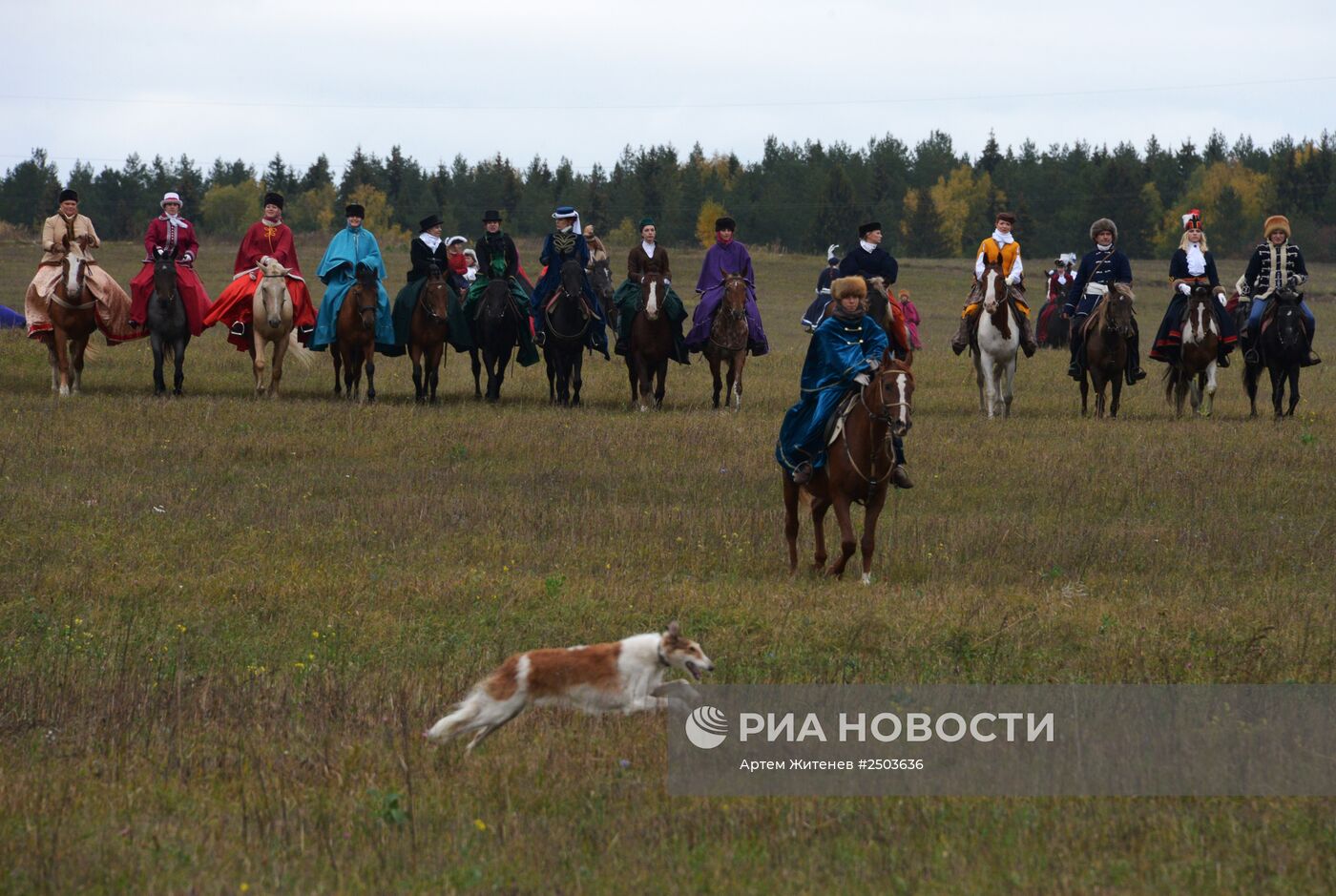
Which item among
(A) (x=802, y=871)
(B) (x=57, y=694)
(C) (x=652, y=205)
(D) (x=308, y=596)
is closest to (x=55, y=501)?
(D) (x=308, y=596)

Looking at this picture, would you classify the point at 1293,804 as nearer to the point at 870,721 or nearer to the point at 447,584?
the point at 870,721

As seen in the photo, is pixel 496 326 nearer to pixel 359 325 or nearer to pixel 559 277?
pixel 559 277

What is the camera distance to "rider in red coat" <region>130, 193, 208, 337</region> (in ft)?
72.2

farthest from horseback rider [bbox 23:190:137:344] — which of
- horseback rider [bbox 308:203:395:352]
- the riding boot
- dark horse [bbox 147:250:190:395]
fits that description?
the riding boot

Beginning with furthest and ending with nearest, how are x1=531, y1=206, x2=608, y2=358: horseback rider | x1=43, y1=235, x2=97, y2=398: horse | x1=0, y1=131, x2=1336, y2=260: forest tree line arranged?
x1=0, y1=131, x2=1336, y2=260: forest tree line → x1=531, y1=206, x2=608, y2=358: horseback rider → x1=43, y1=235, x2=97, y2=398: horse

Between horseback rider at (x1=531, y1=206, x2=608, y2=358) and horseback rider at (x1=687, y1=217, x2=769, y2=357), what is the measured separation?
128 centimetres

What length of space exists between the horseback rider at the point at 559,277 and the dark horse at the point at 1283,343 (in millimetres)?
8432

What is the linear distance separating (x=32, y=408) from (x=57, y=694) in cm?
1258

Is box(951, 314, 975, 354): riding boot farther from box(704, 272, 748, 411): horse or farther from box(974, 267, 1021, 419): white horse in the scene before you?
box(704, 272, 748, 411): horse

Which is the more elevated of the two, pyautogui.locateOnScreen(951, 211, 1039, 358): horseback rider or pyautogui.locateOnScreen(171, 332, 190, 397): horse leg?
pyautogui.locateOnScreen(951, 211, 1039, 358): horseback rider

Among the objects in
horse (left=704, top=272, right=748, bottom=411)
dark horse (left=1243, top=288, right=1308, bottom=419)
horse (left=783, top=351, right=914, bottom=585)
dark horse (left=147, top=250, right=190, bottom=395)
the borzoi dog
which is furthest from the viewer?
horse (left=704, top=272, right=748, bottom=411)

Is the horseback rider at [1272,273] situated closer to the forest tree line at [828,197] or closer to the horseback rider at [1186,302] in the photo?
the horseback rider at [1186,302]

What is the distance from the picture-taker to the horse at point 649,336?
71.4 ft

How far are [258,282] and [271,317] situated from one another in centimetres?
56
